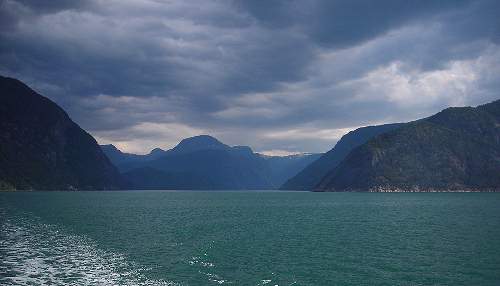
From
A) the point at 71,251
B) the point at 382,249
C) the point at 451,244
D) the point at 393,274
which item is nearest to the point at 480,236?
the point at 451,244

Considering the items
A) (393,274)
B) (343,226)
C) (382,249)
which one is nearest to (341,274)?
(393,274)

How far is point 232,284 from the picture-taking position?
4806cm

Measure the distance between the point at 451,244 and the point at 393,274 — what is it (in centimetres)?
3039

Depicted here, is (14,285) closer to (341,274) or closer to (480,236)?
(341,274)

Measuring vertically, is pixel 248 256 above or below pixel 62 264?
below

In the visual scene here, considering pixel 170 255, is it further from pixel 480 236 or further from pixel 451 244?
pixel 480 236

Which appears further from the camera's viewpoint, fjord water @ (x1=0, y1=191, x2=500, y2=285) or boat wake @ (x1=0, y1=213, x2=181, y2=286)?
fjord water @ (x1=0, y1=191, x2=500, y2=285)

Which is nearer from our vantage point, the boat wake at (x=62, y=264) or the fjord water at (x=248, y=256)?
the boat wake at (x=62, y=264)

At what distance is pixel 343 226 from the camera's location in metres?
113

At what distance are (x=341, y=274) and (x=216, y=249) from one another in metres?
27.2

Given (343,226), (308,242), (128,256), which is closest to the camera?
(128,256)

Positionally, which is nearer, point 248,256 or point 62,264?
point 62,264

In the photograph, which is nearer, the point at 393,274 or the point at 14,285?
the point at 14,285

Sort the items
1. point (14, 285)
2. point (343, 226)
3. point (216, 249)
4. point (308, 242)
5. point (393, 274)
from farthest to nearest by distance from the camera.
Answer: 1. point (343, 226)
2. point (308, 242)
3. point (216, 249)
4. point (393, 274)
5. point (14, 285)
